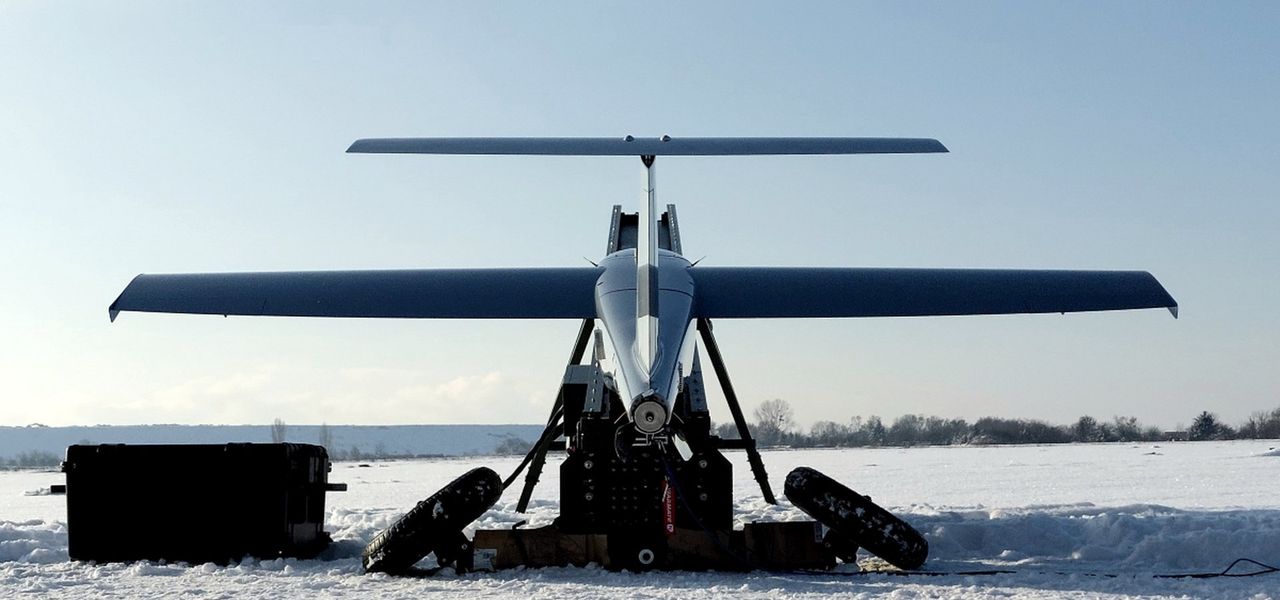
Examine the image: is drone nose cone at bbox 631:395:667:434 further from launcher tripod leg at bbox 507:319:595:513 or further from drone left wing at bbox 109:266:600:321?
drone left wing at bbox 109:266:600:321

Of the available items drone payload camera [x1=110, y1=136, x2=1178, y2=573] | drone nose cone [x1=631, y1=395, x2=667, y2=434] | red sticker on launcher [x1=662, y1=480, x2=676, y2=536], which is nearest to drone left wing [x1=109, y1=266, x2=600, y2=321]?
drone payload camera [x1=110, y1=136, x2=1178, y2=573]

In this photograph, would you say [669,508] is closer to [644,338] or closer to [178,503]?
[644,338]

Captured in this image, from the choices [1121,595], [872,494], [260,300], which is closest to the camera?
[1121,595]

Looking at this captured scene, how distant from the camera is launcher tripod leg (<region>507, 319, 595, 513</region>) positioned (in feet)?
41.4

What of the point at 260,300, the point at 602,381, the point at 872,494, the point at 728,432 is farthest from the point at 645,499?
the point at 728,432

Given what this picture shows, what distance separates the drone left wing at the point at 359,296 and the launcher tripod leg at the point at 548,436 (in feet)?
1.94

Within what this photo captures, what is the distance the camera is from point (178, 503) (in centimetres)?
1142

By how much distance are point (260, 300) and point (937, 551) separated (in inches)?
299

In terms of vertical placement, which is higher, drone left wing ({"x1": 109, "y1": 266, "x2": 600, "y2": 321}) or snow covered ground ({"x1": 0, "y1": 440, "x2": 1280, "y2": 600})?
drone left wing ({"x1": 109, "y1": 266, "x2": 600, "y2": 321})

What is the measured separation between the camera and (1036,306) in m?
13.4

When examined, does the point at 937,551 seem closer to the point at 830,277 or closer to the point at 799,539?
the point at 799,539

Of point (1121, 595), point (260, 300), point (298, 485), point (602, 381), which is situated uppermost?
point (260, 300)

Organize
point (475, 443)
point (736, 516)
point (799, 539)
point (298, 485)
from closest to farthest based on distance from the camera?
point (799, 539) < point (298, 485) < point (736, 516) < point (475, 443)

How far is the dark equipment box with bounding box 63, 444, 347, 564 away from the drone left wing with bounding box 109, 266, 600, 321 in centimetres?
222
